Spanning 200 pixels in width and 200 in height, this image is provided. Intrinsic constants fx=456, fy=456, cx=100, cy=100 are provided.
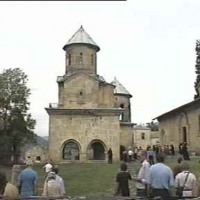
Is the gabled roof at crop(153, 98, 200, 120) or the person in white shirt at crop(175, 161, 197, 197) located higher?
the gabled roof at crop(153, 98, 200, 120)

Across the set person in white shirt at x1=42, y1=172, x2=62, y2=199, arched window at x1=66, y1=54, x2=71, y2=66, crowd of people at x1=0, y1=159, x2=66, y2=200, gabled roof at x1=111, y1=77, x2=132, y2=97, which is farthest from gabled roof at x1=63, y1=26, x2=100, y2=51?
person in white shirt at x1=42, y1=172, x2=62, y2=199

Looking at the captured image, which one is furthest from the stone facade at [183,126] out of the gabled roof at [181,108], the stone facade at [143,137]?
the stone facade at [143,137]

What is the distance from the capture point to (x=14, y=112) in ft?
140

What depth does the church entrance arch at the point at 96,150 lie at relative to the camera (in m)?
40.6

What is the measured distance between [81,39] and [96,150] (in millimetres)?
10654

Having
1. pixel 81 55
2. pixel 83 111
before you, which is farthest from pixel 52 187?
pixel 81 55

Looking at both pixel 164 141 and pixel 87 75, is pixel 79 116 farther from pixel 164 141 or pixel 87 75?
pixel 164 141

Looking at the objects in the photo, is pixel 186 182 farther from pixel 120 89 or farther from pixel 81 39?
pixel 120 89

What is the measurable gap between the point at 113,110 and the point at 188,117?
6617mm

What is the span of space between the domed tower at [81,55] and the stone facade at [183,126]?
29.0 ft

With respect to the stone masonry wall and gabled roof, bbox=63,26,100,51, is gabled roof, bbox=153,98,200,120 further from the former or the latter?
gabled roof, bbox=63,26,100,51

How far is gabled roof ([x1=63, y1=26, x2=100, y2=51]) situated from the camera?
43.1 meters

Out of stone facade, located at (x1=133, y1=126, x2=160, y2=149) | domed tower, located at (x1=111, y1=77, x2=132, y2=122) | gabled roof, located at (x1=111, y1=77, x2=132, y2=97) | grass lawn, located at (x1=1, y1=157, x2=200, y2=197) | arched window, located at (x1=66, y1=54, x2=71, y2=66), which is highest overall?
arched window, located at (x1=66, y1=54, x2=71, y2=66)

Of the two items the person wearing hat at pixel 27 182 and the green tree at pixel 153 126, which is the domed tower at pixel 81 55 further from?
the green tree at pixel 153 126
